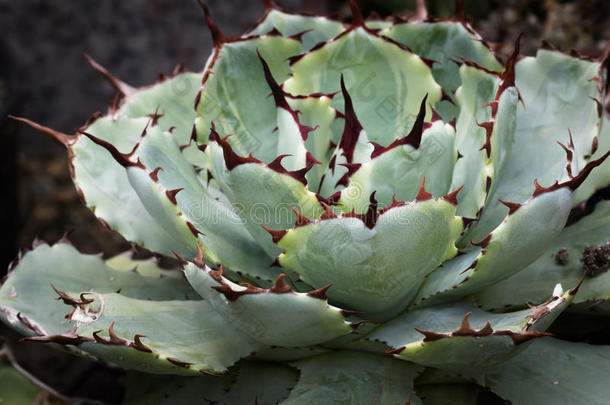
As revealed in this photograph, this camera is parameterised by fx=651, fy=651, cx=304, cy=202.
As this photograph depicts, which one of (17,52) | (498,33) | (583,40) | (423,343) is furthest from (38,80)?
(423,343)

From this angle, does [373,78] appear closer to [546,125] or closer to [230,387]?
[546,125]

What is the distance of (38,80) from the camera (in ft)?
7.84

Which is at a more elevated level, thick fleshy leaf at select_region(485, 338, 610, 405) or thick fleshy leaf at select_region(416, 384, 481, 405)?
thick fleshy leaf at select_region(485, 338, 610, 405)

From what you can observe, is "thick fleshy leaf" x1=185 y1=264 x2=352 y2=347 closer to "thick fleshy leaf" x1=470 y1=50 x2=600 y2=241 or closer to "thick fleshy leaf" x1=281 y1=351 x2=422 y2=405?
"thick fleshy leaf" x1=281 y1=351 x2=422 y2=405

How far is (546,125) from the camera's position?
0.84m

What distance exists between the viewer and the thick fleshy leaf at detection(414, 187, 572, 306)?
0.64 m

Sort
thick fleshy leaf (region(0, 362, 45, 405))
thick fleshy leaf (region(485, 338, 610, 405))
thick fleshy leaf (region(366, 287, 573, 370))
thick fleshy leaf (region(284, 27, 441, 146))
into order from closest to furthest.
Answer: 1. thick fleshy leaf (region(366, 287, 573, 370))
2. thick fleshy leaf (region(485, 338, 610, 405))
3. thick fleshy leaf (region(284, 27, 441, 146))
4. thick fleshy leaf (region(0, 362, 45, 405))

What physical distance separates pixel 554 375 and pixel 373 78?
410 millimetres

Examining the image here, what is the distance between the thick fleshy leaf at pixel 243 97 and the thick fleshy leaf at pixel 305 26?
0.07m

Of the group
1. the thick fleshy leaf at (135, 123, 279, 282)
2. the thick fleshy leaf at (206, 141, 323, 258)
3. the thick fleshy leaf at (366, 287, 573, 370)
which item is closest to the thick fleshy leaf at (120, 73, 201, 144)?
the thick fleshy leaf at (135, 123, 279, 282)

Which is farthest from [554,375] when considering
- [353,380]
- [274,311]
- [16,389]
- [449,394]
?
[16,389]

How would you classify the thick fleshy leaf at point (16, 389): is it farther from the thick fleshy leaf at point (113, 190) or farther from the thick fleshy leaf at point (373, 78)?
the thick fleshy leaf at point (373, 78)

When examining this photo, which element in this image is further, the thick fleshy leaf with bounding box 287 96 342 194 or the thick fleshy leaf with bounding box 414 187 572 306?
the thick fleshy leaf with bounding box 287 96 342 194

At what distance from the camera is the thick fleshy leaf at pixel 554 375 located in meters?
0.70
